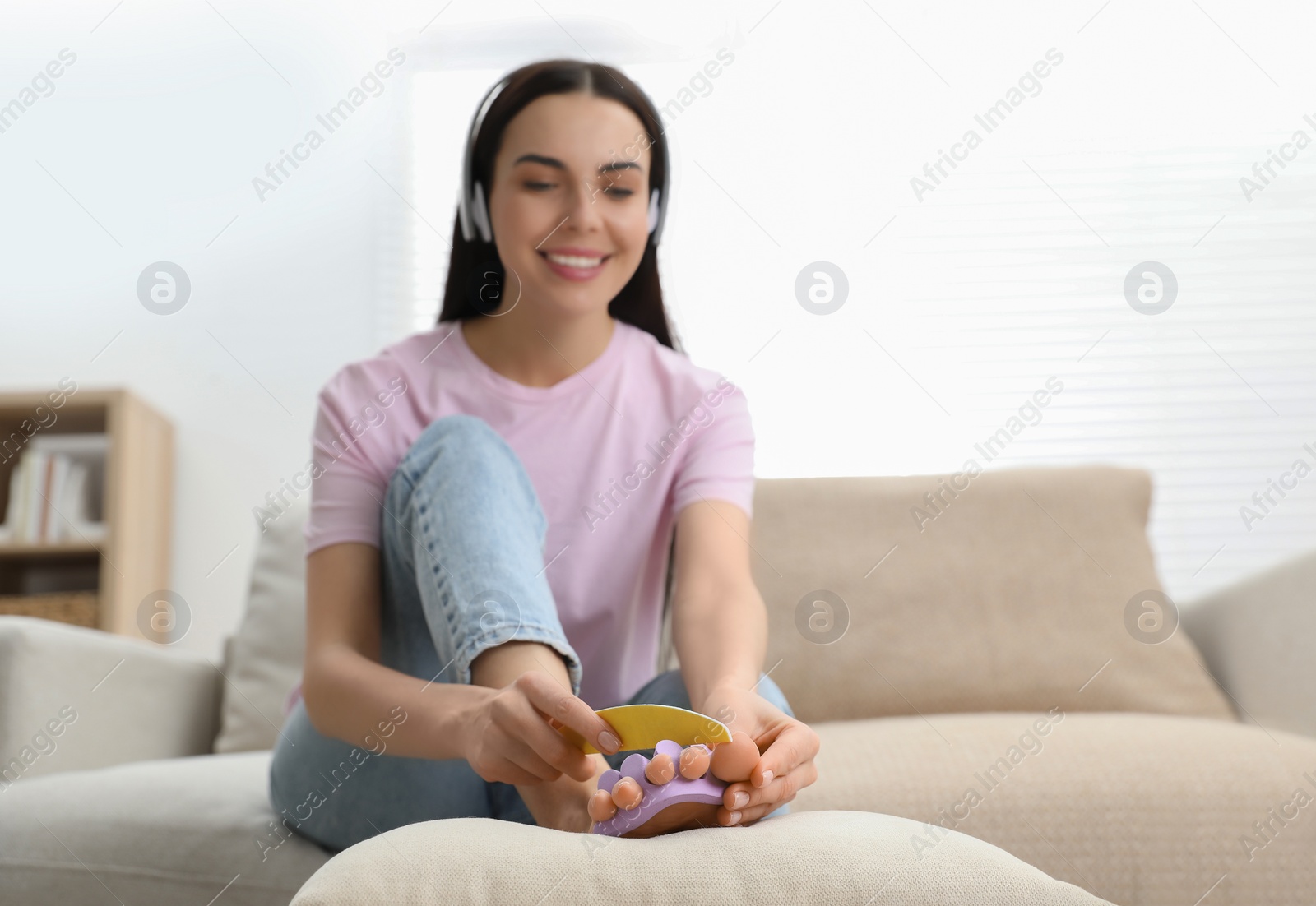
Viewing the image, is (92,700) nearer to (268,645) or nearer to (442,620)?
(268,645)

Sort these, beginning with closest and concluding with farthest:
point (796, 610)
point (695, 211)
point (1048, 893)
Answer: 1. point (1048, 893)
2. point (796, 610)
3. point (695, 211)

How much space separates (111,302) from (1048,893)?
Result: 102 inches

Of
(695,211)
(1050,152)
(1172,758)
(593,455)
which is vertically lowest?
(1172,758)

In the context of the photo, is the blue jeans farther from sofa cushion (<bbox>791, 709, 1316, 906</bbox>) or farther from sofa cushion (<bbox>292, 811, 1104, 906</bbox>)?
sofa cushion (<bbox>791, 709, 1316, 906</bbox>)

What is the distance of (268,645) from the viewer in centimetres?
144

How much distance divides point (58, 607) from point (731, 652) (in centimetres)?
198

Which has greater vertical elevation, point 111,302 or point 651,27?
point 651,27

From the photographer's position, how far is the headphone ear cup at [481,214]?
1.08 m

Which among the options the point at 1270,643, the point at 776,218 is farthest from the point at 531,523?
the point at 776,218

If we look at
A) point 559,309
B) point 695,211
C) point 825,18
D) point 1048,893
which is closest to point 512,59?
point 695,211

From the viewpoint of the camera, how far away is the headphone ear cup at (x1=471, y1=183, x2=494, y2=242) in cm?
108

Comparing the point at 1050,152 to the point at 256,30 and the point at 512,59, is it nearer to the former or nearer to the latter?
the point at 512,59

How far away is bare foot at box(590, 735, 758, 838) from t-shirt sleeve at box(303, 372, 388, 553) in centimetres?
39

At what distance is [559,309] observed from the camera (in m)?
1.04
